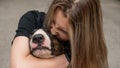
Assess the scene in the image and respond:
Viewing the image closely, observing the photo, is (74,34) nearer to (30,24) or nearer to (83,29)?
(83,29)

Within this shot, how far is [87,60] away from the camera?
1325mm

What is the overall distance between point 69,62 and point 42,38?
0.21m

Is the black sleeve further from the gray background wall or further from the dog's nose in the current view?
the gray background wall

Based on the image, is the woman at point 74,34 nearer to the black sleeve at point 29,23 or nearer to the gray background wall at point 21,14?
the black sleeve at point 29,23

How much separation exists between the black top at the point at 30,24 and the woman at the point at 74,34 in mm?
14

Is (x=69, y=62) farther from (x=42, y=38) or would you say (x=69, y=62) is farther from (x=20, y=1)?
(x=20, y=1)

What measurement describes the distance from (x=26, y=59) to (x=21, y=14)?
2.49 metres

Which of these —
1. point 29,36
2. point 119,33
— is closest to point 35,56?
point 29,36

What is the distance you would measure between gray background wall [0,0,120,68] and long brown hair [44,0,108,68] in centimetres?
140

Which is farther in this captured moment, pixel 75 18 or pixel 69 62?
pixel 69 62

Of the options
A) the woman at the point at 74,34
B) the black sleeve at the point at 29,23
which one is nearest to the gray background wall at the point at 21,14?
the black sleeve at the point at 29,23

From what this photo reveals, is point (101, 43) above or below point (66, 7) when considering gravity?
below

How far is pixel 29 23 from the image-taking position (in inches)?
55.2

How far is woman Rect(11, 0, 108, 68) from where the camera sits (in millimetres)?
1249
